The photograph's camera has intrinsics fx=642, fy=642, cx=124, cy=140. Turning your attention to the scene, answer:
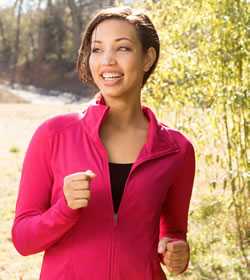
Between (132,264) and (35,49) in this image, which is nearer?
(132,264)

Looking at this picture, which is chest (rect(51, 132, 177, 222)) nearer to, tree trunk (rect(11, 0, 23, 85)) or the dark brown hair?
the dark brown hair

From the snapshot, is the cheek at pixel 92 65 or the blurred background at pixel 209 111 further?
the blurred background at pixel 209 111

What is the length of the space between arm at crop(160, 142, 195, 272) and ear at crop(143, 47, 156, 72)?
0.84 feet

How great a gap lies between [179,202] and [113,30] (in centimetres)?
52

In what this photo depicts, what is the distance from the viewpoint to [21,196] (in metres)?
1.64

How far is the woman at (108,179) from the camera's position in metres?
1.60

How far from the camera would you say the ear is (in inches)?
72.9

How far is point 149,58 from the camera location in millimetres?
1862

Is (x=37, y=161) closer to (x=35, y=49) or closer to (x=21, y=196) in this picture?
(x=21, y=196)

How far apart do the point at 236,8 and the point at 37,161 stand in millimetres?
3084

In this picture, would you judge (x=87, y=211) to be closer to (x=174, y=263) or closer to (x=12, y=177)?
(x=174, y=263)

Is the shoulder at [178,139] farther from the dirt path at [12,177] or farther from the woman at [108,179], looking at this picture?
the dirt path at [12,177]

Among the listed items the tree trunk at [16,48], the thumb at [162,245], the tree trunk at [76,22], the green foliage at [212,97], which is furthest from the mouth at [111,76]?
the tree trunk at [16,48]

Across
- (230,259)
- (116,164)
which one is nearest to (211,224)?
(230,259)
